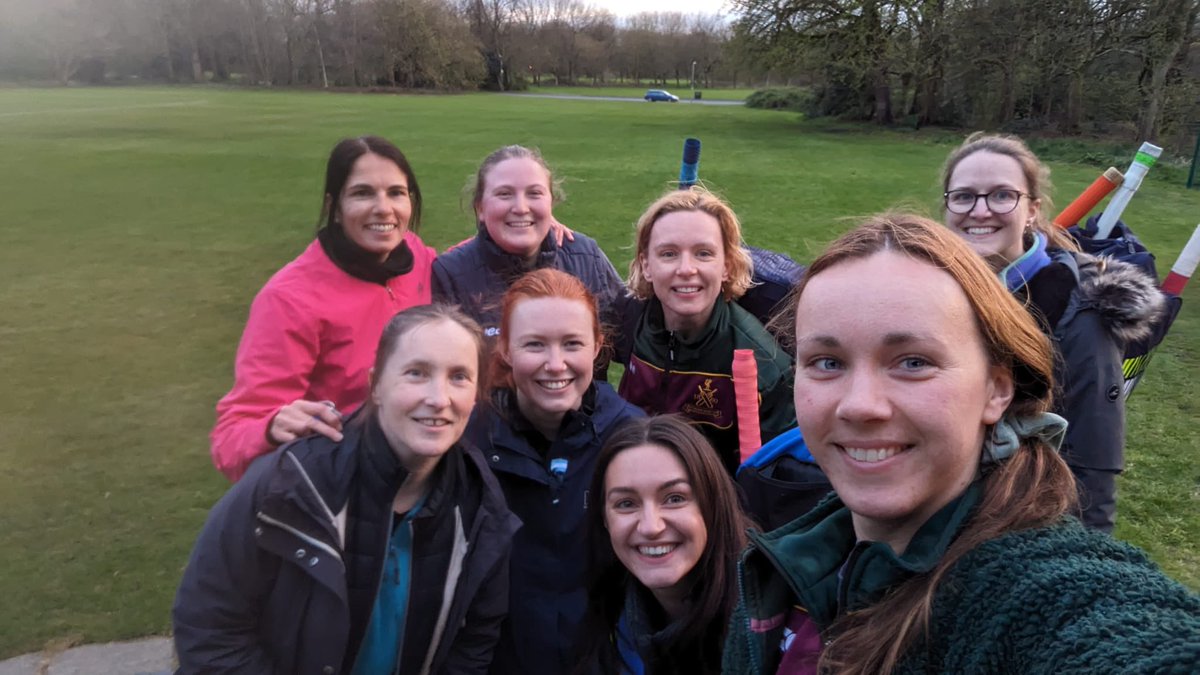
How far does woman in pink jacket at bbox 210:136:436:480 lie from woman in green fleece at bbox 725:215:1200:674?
156 centimetres

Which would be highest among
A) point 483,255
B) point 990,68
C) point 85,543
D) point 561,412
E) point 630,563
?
point 990,68

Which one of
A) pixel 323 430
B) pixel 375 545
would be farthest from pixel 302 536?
pixel 323 430

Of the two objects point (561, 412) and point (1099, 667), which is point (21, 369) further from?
point (1099, 667)

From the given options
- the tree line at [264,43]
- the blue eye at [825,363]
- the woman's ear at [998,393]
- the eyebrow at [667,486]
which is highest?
the tree line at [264,43]

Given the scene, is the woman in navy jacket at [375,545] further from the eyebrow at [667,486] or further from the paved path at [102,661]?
the paved path at [102,661]

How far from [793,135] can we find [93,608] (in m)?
30.1

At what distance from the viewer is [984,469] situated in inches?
49.6

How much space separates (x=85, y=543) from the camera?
14.9ft

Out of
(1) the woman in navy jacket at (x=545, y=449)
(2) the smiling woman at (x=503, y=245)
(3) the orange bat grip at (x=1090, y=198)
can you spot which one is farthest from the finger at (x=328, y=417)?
(3) the orange bat grip at (x=1090, y=198)

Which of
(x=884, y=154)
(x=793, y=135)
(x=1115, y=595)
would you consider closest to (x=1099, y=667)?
(x=1115, y=595)

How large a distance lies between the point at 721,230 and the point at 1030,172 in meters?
1.17

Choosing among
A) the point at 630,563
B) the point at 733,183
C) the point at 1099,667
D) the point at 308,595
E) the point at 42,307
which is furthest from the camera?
the point at 733,183

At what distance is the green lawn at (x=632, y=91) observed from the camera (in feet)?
240

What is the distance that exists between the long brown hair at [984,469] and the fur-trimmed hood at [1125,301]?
1.48 meters
